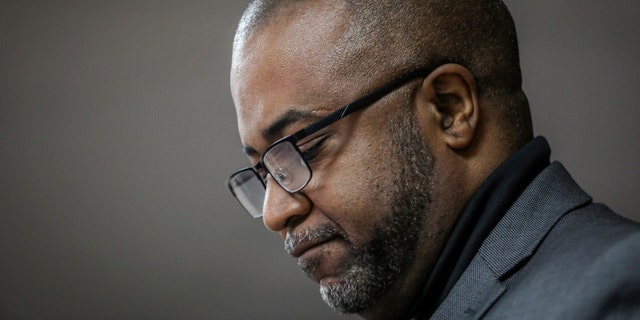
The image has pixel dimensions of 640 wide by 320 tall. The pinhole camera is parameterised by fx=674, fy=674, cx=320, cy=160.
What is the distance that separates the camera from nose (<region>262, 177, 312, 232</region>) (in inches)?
44.3

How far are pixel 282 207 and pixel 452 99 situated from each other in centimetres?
34

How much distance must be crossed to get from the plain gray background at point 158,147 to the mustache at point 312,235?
1.16 m

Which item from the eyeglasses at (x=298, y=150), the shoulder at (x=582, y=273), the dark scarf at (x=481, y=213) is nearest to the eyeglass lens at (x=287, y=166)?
the eyeglasses at (x=298, y=150)

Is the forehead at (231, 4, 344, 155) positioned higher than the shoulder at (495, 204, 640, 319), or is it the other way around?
the forehead at (231, 4, 344, 155)

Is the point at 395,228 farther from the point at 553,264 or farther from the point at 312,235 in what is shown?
the point at 553,264

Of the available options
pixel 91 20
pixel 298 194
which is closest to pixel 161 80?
pixel 91 20

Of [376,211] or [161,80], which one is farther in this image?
[161,80]

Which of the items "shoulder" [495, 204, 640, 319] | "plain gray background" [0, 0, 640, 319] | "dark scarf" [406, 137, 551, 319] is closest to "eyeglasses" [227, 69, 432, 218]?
"dark scarf" [406, 137, 551, 319]

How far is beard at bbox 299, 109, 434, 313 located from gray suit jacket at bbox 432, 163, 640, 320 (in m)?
0.11

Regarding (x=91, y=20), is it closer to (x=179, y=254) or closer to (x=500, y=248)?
(x=179, y=254)

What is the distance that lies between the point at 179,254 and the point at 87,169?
1.34 feet

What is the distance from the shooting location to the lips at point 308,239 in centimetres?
111

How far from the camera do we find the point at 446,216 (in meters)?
1.09

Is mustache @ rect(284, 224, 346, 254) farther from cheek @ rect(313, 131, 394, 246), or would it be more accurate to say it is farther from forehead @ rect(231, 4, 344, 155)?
forehead @ rect(231, 4, 344, 155)
